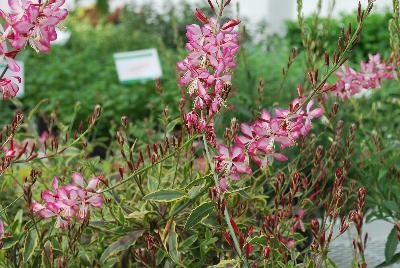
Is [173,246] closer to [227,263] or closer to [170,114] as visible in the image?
[227,263]

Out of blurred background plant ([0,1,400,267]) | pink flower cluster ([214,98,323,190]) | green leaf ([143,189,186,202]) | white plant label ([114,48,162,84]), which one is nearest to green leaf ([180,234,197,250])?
blurred background plant ([0,1,400,267])

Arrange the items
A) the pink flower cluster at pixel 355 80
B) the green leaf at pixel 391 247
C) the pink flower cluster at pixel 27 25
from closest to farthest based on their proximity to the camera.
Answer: the pink flower cluster at pixel 27 25 < the green leaf at pixel 391 247 < the pink flower cluster at pixel 355 80

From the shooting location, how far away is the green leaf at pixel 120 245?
4.86ft

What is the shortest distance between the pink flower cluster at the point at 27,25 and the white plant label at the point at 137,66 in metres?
A: 2.36

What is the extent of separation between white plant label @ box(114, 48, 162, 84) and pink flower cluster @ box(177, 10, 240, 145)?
2309 mm

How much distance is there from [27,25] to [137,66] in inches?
96.2

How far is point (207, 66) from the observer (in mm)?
1270

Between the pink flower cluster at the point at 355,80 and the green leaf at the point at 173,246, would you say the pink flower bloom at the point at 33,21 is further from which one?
the pink flower cluster at the point at 355,80

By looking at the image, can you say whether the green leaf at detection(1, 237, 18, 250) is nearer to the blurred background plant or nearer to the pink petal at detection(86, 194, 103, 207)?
the blurred background plant

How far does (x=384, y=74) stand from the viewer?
1.91m

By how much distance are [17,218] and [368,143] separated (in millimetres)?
1030

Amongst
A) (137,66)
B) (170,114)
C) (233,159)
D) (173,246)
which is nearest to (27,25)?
(233,159)

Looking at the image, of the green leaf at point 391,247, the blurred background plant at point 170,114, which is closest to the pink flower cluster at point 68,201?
the blurred background plant at point 170,114

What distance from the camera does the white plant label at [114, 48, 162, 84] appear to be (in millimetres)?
3586
